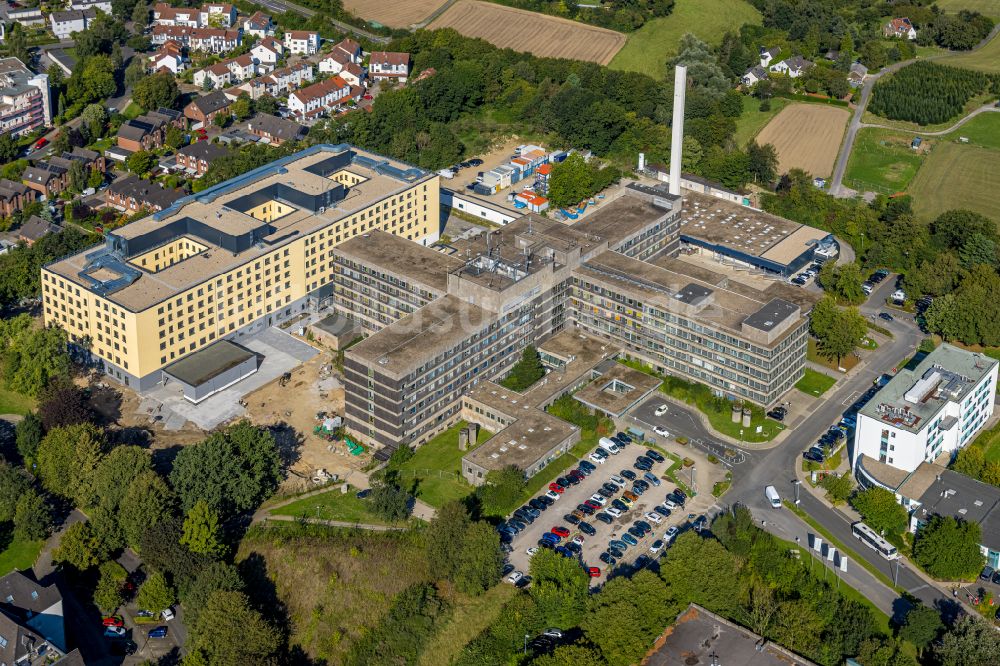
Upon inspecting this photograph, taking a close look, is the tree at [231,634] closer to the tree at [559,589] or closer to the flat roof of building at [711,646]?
the tree at [559,589]

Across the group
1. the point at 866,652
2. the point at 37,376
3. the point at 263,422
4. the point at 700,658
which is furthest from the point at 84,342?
the point at 866,652

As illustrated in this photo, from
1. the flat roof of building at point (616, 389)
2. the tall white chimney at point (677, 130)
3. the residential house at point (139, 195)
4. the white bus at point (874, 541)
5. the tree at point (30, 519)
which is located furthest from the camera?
the residential house at point (139, 195)

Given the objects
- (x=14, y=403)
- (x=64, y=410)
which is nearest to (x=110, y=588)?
(x=64, y=410)

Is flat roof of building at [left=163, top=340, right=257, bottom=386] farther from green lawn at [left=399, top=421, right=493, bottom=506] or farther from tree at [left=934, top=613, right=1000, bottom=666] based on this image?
tree at [left=934, top=613, right=1000, bottom=666]

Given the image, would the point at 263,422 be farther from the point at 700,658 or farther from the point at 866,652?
the point at 866,652

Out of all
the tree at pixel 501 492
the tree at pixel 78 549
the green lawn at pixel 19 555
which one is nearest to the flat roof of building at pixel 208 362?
the tree at pixel 78 549
